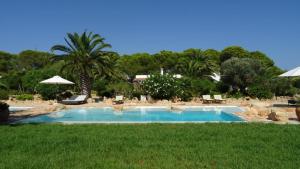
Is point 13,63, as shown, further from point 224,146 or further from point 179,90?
point 224,146

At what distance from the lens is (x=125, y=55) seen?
57.3 meters

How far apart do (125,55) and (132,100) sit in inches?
1364

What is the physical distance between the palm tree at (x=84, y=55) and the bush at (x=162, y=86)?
413 cm

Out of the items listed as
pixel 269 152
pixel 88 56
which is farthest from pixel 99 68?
pixel 269 152

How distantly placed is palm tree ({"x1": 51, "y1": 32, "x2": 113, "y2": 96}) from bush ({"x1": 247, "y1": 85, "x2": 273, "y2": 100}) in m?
11.8

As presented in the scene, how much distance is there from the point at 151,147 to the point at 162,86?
52.3 feet

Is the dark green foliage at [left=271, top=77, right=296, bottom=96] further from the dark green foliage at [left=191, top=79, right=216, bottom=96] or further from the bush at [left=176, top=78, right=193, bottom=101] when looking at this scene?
the bush at [left=176, top=78, right=193, bottom=101]

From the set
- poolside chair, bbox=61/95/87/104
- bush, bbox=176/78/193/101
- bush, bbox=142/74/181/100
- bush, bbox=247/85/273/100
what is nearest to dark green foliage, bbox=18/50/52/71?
poolside chair, bbox=61/95/87/104

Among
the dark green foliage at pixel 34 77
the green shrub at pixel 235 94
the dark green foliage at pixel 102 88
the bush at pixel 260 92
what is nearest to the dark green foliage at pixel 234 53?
the green shrub at pixel 235 94

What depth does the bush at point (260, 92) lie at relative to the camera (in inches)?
964

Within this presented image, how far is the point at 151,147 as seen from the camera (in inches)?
271

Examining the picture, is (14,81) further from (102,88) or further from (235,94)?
(235,94)

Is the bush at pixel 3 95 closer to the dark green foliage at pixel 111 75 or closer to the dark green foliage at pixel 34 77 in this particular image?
the dark green foliage at pixel 111 75

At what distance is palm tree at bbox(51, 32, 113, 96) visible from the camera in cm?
2377
